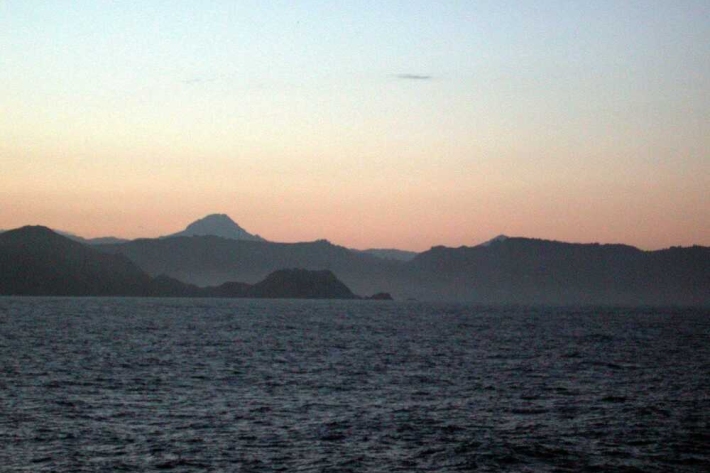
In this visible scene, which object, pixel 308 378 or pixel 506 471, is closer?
pixel 506 471

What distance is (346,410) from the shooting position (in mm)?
51344

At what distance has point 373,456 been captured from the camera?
38844mm

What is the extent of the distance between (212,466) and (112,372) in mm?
36213

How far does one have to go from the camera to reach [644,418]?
5012 centimetres

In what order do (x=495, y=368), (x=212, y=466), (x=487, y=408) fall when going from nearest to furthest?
(x=212, y=466)
(x=487, y=408)
(x=495, y=368)

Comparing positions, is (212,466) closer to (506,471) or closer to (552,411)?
(506,471)

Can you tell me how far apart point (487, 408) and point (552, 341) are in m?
74.9

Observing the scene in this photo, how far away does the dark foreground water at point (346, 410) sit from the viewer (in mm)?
38312

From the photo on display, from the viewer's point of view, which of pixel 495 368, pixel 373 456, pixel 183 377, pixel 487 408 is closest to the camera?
pixel 373 456

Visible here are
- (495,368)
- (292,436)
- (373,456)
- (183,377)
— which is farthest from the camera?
(495,368)

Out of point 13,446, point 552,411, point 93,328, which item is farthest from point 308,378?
point 93,328

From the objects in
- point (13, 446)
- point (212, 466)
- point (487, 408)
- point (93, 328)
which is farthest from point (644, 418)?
point (93, 328)

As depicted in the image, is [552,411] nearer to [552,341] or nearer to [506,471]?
[506,471]

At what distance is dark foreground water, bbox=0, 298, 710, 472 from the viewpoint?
126 feet
